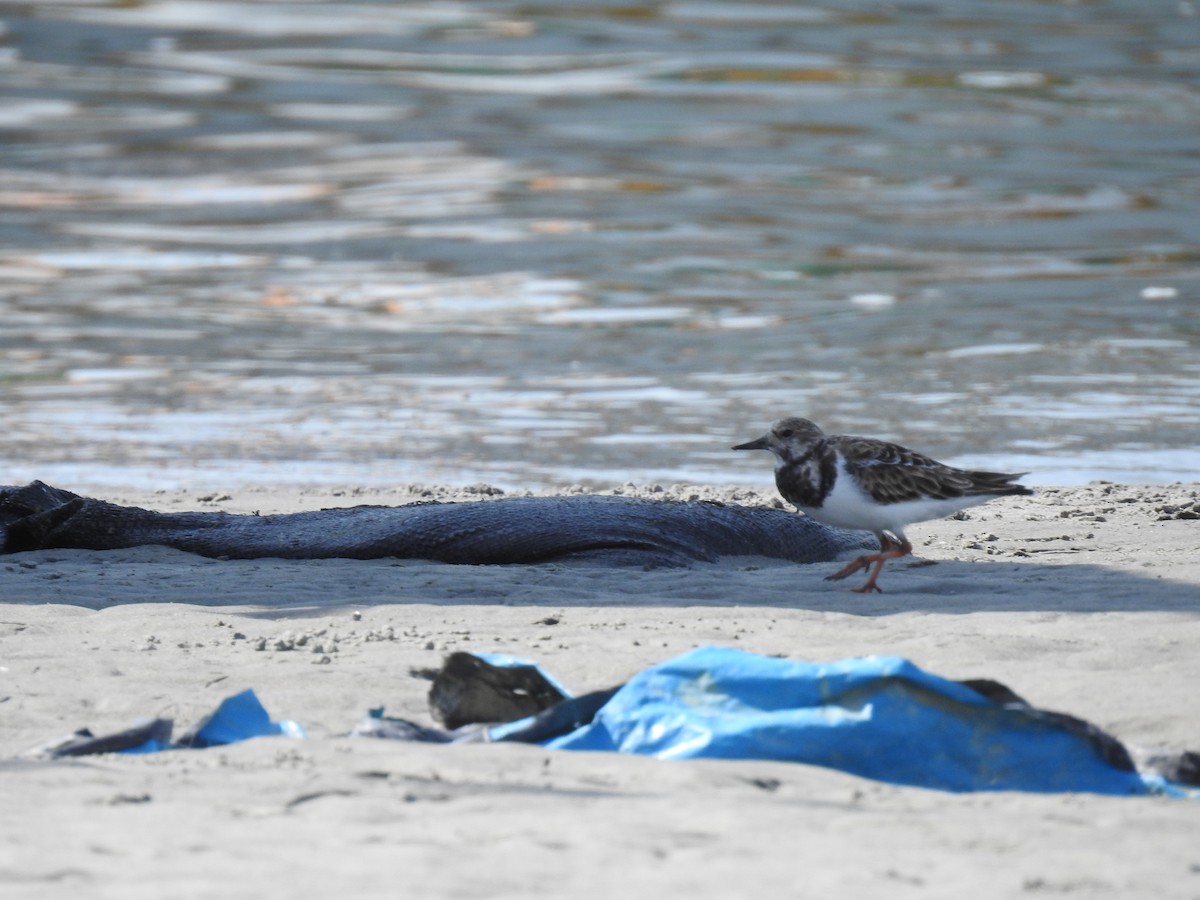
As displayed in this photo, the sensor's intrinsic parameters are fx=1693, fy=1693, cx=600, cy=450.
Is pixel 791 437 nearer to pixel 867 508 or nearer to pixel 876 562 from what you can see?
pixel 867 508

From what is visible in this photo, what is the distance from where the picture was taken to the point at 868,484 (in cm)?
637

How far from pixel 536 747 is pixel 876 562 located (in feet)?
8.83

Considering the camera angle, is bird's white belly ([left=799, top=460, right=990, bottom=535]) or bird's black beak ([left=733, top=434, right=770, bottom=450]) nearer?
bird's white belly ([left=799, top=460, right=990, bottom=535])

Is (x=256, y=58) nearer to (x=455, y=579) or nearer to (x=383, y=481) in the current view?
(x=383, y=481)

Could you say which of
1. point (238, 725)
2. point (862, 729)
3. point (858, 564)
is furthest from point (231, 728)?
point (858, 564)

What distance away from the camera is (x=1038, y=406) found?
13086 mm

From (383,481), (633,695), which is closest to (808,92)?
(383,481)

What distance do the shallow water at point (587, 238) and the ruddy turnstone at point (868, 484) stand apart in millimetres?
3926

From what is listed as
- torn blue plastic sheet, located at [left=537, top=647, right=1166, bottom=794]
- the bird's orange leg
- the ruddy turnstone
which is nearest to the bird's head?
the ruddy turnstone

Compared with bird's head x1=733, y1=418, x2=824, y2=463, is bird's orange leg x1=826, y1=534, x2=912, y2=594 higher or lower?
lower

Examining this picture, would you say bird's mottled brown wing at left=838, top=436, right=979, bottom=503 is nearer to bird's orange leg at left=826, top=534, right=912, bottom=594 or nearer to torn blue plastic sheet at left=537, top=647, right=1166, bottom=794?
bird's orange leg at left=826, top=534, right=912, bottom=594

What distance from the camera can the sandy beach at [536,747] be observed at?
10.1 ft

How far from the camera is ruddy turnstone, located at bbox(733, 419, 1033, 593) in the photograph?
6.37m

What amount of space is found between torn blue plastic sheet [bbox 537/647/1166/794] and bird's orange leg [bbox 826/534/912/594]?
6.84 ft
